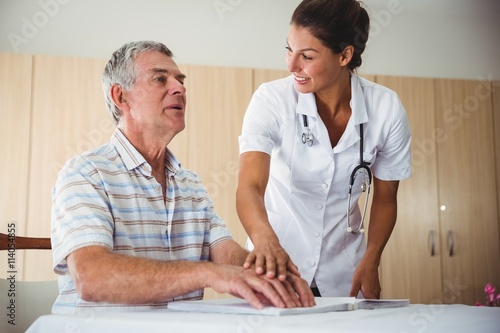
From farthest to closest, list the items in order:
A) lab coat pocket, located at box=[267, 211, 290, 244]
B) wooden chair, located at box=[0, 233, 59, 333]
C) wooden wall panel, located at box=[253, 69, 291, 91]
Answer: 1. wooden wall panel, located at box=[253, 69, 291, 91]
2. lab coat pocket, located at box=[267, 211, 290, 244]
3. wooden chair, located at box=[0, 233, 59, 333]

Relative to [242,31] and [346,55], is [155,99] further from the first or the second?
[242,31]

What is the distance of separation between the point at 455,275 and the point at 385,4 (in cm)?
195

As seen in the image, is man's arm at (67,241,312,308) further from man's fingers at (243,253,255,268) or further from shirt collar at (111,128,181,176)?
Result: shirt collar at (111,128,181,176)

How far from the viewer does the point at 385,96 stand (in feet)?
6.04

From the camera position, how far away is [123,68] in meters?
1.64

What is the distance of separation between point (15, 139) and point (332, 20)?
2272 mm

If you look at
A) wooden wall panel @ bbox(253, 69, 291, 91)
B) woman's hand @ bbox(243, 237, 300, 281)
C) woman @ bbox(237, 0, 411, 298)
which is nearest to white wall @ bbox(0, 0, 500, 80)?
wooden wall panel @ bbox(253, 69, 291, 91)

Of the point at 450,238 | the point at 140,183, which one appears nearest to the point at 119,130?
the point at 140,183

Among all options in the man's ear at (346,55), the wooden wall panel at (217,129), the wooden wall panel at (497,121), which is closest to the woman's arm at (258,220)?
the man's ear at (346,55)

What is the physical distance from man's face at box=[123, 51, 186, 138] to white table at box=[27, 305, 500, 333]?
2.22 feet

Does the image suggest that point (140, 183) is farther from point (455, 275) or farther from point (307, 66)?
point (455, 275)

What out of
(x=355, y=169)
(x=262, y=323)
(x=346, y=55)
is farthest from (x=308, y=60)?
(x=262, y=323)

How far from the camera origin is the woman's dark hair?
167 cm

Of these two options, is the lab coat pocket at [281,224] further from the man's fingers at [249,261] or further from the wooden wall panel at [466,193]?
the wooden wall panel at [466,193]
